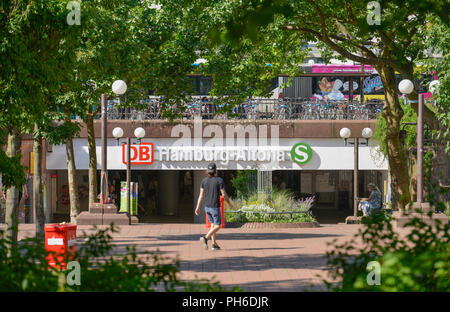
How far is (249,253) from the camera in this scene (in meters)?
13.2

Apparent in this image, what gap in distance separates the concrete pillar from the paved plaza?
12.2 meters

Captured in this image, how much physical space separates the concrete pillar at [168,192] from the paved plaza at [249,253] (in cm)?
1224

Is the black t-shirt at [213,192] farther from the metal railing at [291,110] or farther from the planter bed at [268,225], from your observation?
the metal railing at [291,110]

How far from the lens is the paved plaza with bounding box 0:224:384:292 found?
964 centimetres

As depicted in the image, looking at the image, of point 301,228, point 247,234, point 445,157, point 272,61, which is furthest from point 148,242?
point 445,157

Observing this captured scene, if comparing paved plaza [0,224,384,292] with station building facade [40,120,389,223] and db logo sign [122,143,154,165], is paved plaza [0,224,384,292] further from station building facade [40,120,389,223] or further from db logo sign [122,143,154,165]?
station building facade [40,120,389,223]

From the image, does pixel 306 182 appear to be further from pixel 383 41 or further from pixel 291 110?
pixel 383 41

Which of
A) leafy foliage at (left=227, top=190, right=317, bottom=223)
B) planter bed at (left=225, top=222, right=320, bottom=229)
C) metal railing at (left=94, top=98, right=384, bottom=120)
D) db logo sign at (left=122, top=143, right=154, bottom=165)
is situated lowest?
planter bed at (left=225, top=222, right=320, bottom=229)

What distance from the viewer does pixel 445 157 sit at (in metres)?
21.5

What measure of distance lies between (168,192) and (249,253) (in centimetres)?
2090

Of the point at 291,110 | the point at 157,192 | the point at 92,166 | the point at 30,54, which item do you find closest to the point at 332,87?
the point at 291,110

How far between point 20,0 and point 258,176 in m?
14.7

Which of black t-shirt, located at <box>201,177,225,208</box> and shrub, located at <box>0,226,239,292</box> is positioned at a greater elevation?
black t-shirt, located at <box>201,177,225,208</box>

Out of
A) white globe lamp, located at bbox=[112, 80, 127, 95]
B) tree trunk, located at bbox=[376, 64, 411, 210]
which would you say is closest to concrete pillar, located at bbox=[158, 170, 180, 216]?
tree trunk, located at bbox=[376, 64, 411, 210]
